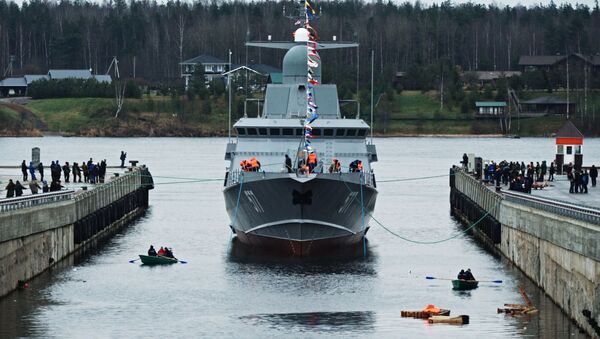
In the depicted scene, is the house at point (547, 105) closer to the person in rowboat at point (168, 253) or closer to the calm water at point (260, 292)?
the calm water at point (260, 292)

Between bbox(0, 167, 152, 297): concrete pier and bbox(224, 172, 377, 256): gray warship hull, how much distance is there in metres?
6.91

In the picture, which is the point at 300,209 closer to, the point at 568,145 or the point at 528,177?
the point at 528,177

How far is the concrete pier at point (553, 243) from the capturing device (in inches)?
1531

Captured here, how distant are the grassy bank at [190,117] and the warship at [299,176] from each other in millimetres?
115295

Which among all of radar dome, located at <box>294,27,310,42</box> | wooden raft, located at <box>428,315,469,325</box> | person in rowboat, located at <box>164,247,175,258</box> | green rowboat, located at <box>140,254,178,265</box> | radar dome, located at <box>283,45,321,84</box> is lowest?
wooden raft, located at <box>428,315,469,325</box>

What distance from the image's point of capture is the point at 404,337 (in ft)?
141

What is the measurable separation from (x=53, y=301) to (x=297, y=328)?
365 inches

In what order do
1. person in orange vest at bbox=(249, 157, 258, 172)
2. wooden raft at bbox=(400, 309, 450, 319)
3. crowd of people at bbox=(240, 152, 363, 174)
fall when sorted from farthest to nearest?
person in orange vest at bbox=(249, 157, 258, 172) < crowd of people at bbox=(240, 152, 363, 174) < wooden raft at bbox=(400, 309, 450, 319)

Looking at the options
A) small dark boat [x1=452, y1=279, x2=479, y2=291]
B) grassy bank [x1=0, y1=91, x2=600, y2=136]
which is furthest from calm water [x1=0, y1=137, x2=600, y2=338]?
grassy bank [x1=0, y1=91, x2=600, y2=136]

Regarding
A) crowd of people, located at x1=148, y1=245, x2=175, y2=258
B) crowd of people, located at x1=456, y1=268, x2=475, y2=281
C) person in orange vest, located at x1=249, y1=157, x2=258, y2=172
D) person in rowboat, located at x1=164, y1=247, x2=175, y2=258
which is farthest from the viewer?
person in orange vest, located at x1=249, y1=157, x2=258, y2=172

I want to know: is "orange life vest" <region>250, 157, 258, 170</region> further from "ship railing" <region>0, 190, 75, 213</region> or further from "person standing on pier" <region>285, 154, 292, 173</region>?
"ship railing" <region>0, 190, 75, 213</region>

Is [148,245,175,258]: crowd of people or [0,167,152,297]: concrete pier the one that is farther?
[148,245,175,258]: crowd of people

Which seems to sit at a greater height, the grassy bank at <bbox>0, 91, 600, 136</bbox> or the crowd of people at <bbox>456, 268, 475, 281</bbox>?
the grassy bank at <bbox>0, 91, 600, 136</bbox>

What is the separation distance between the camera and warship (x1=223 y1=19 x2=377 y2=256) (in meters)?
57.5
